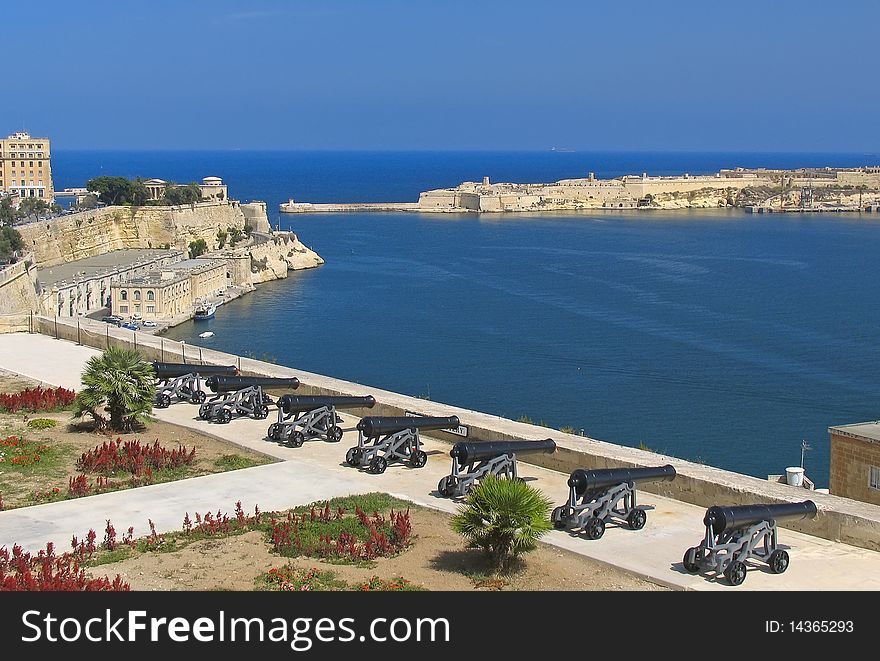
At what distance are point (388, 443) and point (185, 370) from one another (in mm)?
3681

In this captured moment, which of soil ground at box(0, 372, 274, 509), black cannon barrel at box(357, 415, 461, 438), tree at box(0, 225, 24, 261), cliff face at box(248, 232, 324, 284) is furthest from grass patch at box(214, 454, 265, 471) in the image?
cliff face at box(248, 232, 324, 284)

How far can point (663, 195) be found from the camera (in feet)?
393

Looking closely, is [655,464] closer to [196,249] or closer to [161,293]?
[161,293]

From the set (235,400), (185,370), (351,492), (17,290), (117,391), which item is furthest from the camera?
(17,290)

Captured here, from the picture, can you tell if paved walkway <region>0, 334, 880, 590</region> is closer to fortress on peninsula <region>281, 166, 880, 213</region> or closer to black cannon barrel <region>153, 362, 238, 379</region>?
black cannon barrel <region>153, 362, 238, 379</region>

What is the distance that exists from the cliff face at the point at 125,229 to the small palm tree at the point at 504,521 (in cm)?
4383

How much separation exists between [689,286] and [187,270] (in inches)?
882

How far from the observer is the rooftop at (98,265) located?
4597 centimetres

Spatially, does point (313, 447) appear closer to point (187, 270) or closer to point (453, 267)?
point (187, 270)

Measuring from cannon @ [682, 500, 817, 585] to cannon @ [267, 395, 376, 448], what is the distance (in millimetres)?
4414

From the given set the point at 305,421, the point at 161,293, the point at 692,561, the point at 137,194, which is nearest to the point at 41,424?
the point at 305,421

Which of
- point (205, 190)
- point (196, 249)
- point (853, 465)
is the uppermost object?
point (205, 190)

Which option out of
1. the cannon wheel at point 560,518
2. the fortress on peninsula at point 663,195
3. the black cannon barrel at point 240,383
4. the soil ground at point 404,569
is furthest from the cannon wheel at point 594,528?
the fortress on peninsula at point 663,195

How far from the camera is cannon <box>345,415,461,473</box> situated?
988cm
